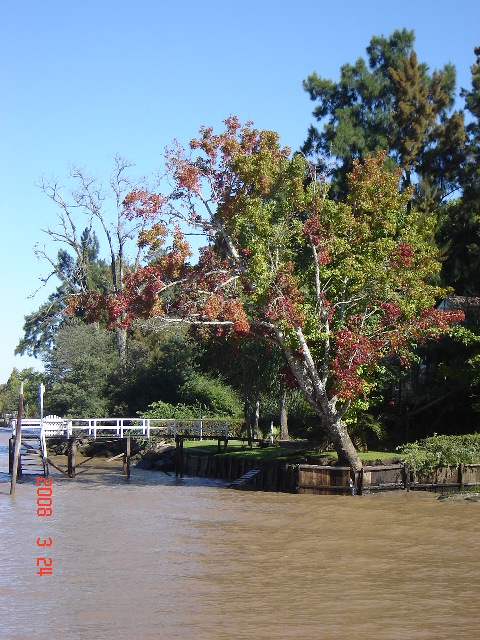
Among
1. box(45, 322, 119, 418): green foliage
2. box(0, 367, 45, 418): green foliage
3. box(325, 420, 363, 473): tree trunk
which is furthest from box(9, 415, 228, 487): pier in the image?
box(0, 367, 45, 418): green foliage

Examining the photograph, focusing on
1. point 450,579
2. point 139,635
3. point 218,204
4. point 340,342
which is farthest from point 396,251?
point 139,635

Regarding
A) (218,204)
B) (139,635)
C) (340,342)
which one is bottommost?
(139,635)

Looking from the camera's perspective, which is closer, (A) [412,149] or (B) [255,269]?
(B) [255,269]

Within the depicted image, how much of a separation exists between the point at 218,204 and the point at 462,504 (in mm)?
13714

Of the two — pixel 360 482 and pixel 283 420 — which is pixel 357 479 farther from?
pixel 283 420

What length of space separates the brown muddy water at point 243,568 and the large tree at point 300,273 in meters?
5.29

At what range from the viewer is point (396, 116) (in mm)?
51469

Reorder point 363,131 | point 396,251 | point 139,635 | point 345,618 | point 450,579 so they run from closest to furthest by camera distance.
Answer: point 139,635 < point 345,618 < point 450,579 < point 396,251 < point 363,131

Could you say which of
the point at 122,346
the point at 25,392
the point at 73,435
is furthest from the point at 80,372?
the point at 25,392

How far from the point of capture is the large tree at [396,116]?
49844 mm

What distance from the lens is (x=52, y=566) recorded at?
63.9ft

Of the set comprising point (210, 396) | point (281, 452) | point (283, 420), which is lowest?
point (281, 452)

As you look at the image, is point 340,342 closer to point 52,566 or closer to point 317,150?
point 52,566

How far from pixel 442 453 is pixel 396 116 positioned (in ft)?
85.4
